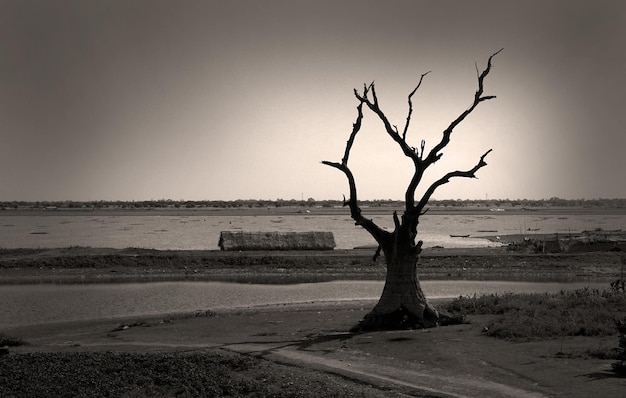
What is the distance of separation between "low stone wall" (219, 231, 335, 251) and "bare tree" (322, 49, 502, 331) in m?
28.2

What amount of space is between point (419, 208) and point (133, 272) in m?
22.2

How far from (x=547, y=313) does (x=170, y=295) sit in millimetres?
15973

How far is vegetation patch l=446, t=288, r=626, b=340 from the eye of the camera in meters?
17.2

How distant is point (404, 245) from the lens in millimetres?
18812

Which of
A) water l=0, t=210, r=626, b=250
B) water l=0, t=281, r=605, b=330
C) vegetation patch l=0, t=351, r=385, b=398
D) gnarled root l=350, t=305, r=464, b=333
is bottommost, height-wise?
water l=0, t=281, r=605, b=330

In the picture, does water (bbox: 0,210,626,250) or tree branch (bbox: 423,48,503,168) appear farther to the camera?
water (bbox: 0,210,626,250)

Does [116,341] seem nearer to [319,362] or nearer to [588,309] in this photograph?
[319,362]

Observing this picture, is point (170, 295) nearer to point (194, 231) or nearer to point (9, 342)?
point (9, 342)

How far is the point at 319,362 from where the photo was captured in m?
14.9

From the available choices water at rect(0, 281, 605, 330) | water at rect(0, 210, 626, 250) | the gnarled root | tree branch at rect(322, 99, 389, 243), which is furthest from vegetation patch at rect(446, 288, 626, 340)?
water at rect(0, 210, 626, 250)

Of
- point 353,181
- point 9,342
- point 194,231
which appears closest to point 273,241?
point 353,181

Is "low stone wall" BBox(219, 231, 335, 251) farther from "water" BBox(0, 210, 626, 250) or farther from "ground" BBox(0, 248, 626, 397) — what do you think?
"ground" BBox(0, 248, 626, 397)

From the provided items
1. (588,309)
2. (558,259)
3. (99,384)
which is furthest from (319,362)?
(558,259)

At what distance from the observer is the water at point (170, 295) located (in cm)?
2505
